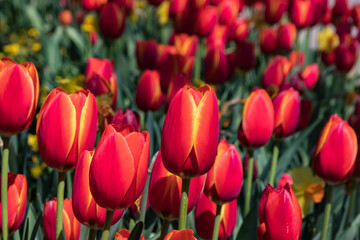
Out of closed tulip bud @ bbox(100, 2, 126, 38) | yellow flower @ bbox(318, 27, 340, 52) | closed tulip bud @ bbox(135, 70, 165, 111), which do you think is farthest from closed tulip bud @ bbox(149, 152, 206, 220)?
yellow flower @ bbox(318, 27, 340, 52)

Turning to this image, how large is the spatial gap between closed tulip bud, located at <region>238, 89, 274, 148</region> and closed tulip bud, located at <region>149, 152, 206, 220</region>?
0.30 meters

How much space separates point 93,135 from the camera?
97 cm

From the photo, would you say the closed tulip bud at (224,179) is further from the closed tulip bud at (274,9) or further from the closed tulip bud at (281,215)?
the closed tulip bud at (274,9)

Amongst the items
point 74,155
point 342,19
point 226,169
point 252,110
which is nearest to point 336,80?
point 342,19

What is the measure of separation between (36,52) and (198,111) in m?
2.96

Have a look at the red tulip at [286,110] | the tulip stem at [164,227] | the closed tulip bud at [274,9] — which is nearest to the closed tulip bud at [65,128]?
the tulip stem at [164,227]

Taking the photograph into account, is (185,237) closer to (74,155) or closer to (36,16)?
(74,155)

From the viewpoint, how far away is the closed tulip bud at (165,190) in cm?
101

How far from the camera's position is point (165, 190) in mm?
1010

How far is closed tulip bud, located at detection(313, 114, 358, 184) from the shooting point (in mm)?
1173

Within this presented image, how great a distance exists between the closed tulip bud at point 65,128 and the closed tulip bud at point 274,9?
2386mm

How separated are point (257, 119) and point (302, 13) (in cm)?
202

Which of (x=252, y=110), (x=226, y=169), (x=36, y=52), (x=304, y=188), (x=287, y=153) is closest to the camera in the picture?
(x=226, y=169)

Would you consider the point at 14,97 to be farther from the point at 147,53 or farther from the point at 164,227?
the point at 147,53
